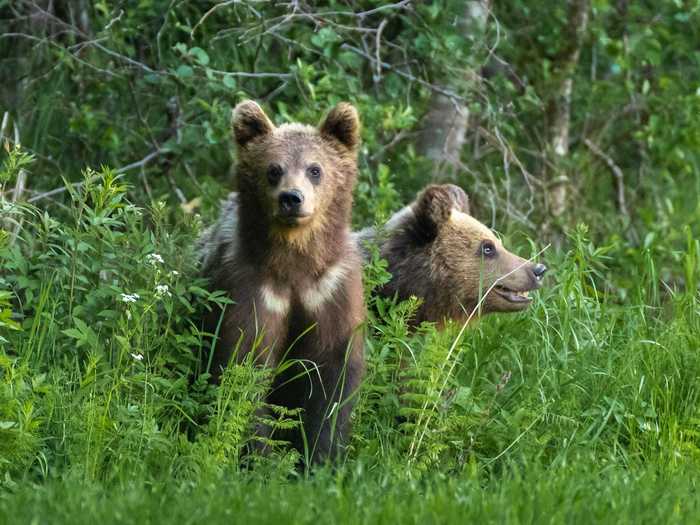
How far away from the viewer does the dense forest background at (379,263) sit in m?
5.38

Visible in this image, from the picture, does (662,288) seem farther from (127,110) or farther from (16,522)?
(16,522)

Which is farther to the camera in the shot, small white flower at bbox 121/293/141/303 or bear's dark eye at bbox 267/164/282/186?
bear's dark eye at bbox 267/164/282/186

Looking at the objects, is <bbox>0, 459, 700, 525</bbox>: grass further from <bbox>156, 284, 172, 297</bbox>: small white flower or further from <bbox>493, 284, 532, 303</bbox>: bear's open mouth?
<bbox>493, 284, 532, 303</bbox>: bear's open mouth

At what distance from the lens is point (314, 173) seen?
20.9ft

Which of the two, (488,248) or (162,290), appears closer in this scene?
(162,290)

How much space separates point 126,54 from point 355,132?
291cm

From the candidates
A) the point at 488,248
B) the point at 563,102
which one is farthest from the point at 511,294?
the point at 563,102

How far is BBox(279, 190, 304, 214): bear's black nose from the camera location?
6078 mm

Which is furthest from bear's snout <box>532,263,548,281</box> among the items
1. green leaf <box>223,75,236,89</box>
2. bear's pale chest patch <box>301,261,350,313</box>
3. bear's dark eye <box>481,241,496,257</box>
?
green leaf <box>223,75,236,89</box>

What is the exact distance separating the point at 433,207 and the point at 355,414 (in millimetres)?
1543

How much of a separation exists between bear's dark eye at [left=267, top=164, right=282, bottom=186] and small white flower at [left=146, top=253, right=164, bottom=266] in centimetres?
64

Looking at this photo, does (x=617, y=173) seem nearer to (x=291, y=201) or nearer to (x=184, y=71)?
(x=184, y=71)

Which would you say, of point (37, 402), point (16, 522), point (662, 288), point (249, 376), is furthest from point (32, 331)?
point (662, 288)

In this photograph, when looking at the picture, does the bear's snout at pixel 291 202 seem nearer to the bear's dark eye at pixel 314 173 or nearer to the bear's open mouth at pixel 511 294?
the bear's dark eye at pixel 314 173
